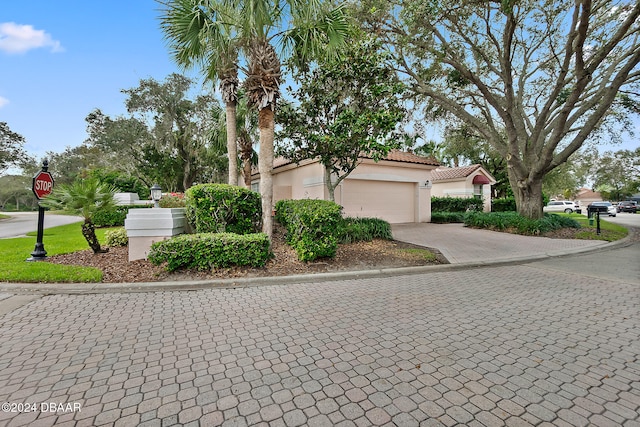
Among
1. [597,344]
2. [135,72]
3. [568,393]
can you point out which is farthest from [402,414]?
[135,72]

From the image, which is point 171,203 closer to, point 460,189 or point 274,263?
point 274,263

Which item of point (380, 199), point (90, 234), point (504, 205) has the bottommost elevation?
point (90, 234)

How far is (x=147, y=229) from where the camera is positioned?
6.64 meters

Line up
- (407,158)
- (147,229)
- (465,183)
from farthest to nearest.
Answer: (465,183) → (407,158) → (147,229)

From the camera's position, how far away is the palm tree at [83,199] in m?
6.59

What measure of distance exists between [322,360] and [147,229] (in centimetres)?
571

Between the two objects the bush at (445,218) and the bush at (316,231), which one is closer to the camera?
the bush at (316,231)

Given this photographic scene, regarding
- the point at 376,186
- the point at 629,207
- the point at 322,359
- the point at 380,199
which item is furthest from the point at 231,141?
the point at 629,207

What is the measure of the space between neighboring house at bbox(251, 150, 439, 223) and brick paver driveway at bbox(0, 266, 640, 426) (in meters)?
9.27

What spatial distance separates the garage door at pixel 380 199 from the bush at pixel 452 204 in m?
5.08

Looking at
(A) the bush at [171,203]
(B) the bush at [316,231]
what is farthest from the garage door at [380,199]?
(A) the bush at [171,203]

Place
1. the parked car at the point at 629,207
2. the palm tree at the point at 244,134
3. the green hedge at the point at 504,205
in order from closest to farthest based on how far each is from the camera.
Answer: the palm tree at the point at 244,134 < the green hedge at the point at 504,205 < the parked car at the point at 629,207

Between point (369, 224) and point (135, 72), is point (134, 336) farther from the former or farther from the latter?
point (135, 72)

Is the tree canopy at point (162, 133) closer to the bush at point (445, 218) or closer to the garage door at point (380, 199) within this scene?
the garage door at point (380, 199)
